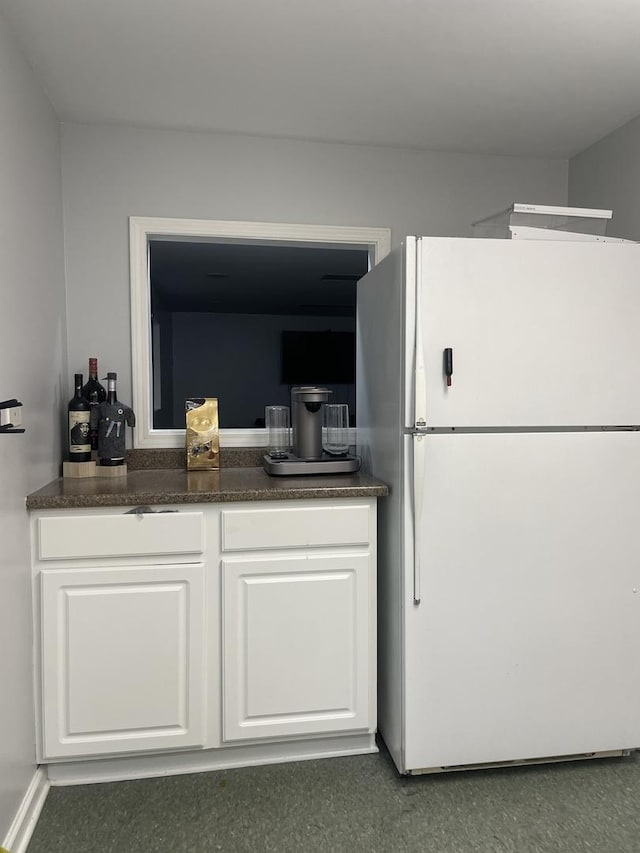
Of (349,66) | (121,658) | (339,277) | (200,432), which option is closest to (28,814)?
(121,658)

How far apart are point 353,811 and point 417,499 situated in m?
0.95

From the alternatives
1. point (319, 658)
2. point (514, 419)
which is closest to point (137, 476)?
point (319, 658)

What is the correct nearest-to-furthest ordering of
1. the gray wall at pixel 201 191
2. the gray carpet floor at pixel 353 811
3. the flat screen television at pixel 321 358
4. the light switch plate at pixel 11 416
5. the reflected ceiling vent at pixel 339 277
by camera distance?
the light switch plate at pixel 11 416, the gray carpet floor at pixel 353 811, the gray wall at pixel 201 191, the flat screen television at pixel 321 358, the reflected ceiling vent at pixel 339 277

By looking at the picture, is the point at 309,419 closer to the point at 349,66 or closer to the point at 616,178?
the point at 349,66

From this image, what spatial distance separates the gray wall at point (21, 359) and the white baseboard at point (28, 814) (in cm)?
3

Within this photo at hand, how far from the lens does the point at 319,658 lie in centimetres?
202

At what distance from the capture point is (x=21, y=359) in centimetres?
185

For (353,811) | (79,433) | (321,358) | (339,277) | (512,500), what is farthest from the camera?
(321,358)

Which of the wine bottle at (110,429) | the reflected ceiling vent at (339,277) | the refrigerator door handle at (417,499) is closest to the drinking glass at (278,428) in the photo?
the wine bottle at (110,429)

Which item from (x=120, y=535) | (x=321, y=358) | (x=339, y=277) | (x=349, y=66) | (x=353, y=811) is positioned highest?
(x=349, y=66)

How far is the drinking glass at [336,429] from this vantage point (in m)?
2.47

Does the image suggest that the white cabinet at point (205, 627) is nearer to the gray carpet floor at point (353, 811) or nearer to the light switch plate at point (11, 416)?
the gray carpet floor at point (353, 811)

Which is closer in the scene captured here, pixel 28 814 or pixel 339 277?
pixel 28 814

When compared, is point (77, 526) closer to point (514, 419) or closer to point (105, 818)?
point (105, 818)
